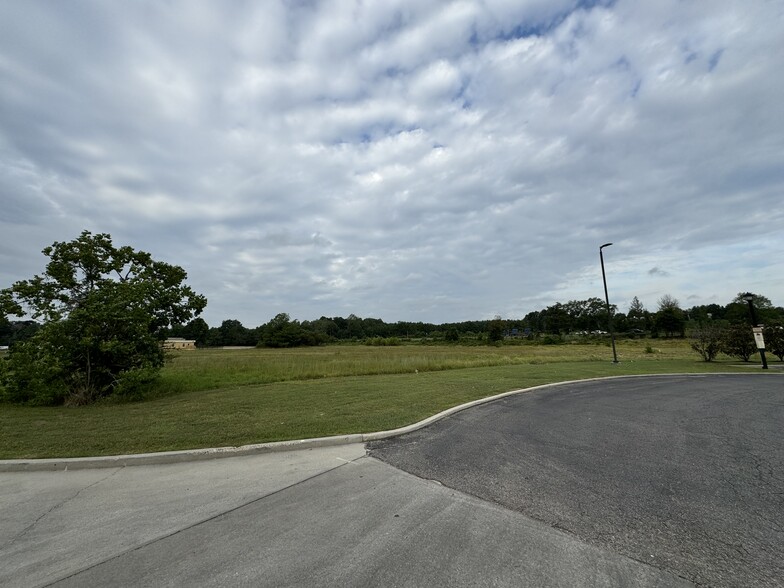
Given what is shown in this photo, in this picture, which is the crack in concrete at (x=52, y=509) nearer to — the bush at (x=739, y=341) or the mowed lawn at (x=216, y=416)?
the mowed lawn at (x=216, y=416)

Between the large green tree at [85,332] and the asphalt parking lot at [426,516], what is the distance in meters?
8.31

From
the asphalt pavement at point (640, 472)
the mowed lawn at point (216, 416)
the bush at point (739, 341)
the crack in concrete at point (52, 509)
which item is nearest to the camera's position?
the asphalt pavement at point (640, 472)

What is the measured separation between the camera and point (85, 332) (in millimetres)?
12391

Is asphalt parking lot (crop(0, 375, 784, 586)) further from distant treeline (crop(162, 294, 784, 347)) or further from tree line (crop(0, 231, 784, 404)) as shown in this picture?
distant treeline (crop(162, 294, 784, 347))

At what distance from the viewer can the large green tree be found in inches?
484

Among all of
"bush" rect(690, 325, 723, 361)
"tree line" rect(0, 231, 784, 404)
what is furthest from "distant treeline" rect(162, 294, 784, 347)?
"tree line" rect(0, 231, 784, 404)

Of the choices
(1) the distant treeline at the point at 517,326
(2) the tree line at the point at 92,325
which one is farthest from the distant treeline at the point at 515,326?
(2) the tree line at the point at 92,325

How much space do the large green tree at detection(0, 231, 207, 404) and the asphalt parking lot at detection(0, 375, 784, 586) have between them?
8.31m

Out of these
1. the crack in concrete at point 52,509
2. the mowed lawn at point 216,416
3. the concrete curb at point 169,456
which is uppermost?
the mowed lawn at point 216,416

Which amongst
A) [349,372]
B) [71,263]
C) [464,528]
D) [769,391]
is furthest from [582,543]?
[349,372]

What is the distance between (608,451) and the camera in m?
5.93

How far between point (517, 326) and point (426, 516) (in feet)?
519

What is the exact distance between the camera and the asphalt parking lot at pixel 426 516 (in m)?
2.95

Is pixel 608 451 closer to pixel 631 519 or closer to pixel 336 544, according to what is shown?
pixel 631 519
